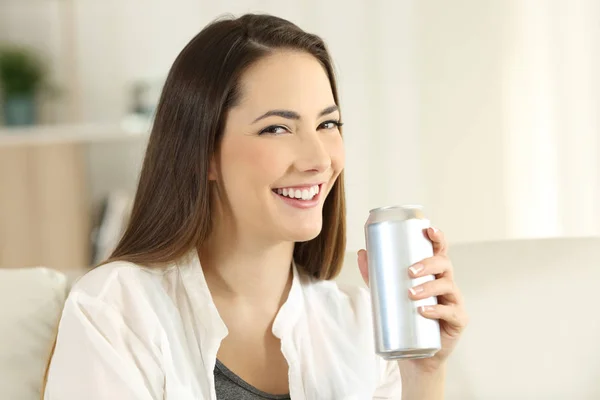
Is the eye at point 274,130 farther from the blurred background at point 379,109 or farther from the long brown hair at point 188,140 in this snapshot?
the blurred background at point 379,109

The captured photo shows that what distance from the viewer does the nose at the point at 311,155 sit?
1261 mm

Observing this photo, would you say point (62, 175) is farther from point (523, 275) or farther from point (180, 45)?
point (523, 275)

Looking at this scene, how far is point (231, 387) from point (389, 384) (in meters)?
0.29

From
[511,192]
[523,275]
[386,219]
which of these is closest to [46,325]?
[386,219]

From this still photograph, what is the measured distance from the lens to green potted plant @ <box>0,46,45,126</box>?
13.1 ft

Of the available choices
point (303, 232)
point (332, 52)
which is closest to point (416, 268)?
point (303, 232)

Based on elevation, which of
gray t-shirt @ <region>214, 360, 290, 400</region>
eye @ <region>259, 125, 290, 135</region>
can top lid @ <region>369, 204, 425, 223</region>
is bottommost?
gray t-shirt @ <region>214, 360, 290, 400</region>

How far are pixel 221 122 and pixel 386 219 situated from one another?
396 mm

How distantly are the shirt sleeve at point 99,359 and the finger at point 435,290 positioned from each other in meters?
0.40

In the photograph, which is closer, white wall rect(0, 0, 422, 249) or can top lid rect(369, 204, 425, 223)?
can top lid rect(369, 204, 425, 223)

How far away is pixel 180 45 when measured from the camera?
4086 millimetres

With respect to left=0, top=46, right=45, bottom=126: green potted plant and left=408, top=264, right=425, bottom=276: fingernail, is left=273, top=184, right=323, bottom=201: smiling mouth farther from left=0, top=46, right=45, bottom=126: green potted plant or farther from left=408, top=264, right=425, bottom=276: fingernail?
left=0, top=46, right=45, bottom=126: green potted plant

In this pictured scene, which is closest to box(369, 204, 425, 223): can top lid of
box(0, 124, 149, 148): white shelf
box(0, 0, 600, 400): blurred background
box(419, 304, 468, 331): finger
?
box(419, 304, 468, 331): finger

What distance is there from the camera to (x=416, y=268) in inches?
39.5
